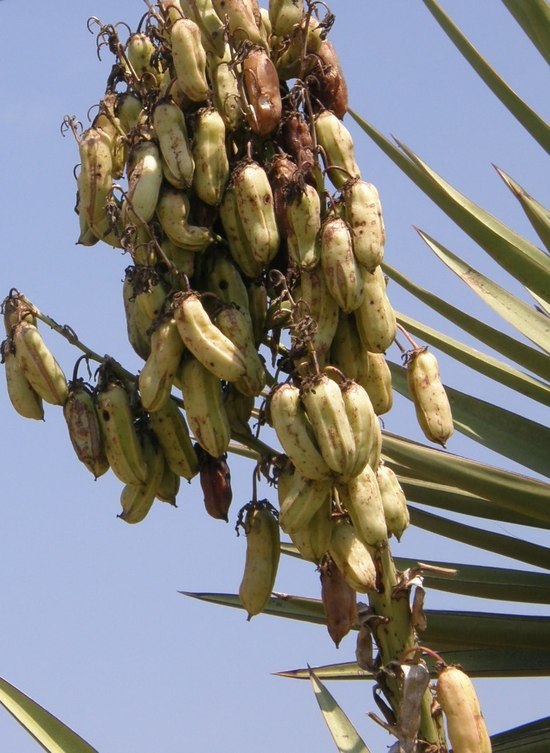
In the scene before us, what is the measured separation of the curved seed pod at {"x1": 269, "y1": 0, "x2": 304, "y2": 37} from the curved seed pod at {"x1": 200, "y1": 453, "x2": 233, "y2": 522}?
26.6 inches

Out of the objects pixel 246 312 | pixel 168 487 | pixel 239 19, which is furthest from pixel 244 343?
pixel 239 19

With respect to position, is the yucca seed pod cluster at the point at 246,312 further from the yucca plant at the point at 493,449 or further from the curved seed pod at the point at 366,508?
the yucca plant at the point at 493,449

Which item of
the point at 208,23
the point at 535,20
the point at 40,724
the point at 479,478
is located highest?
the point at 535,20

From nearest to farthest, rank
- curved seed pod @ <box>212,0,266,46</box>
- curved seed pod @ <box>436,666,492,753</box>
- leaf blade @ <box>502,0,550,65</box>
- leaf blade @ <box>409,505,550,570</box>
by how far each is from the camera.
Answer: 1. curved seed pod @ <box>436,666,492,753</box>
2. curved seed pod @ <box>212,0,266,46</box>
3. leaf blade @ <box>409,505,550,570</box>
4. leaf blade @ <box>502,0,550,65</box>

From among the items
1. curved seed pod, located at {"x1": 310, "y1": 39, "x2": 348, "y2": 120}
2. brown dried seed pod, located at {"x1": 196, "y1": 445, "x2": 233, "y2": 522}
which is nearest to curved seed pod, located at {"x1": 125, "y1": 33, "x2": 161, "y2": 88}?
curved seed pod, located at {"x1": 310, "y1": 39, "x2": 348, "y2": 120}

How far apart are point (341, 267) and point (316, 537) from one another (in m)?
0.36

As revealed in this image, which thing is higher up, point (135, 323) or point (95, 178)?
point (95, 178)

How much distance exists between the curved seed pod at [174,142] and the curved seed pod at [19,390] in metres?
0.35

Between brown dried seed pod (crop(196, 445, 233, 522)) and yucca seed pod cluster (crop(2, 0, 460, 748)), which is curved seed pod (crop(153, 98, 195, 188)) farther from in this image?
brown dried seed pod (crop(196, 445, 233, 522))

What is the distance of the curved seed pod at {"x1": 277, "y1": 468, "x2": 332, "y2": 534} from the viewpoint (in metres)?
1.73

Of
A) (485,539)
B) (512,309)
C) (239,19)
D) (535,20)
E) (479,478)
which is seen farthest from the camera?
(535,20)

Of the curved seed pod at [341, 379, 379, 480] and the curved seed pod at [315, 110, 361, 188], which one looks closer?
the curved seed pod at [341, 379, 379, 480]

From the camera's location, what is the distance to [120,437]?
1.84 m

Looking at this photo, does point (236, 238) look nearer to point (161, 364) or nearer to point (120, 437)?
point (161, 364)
